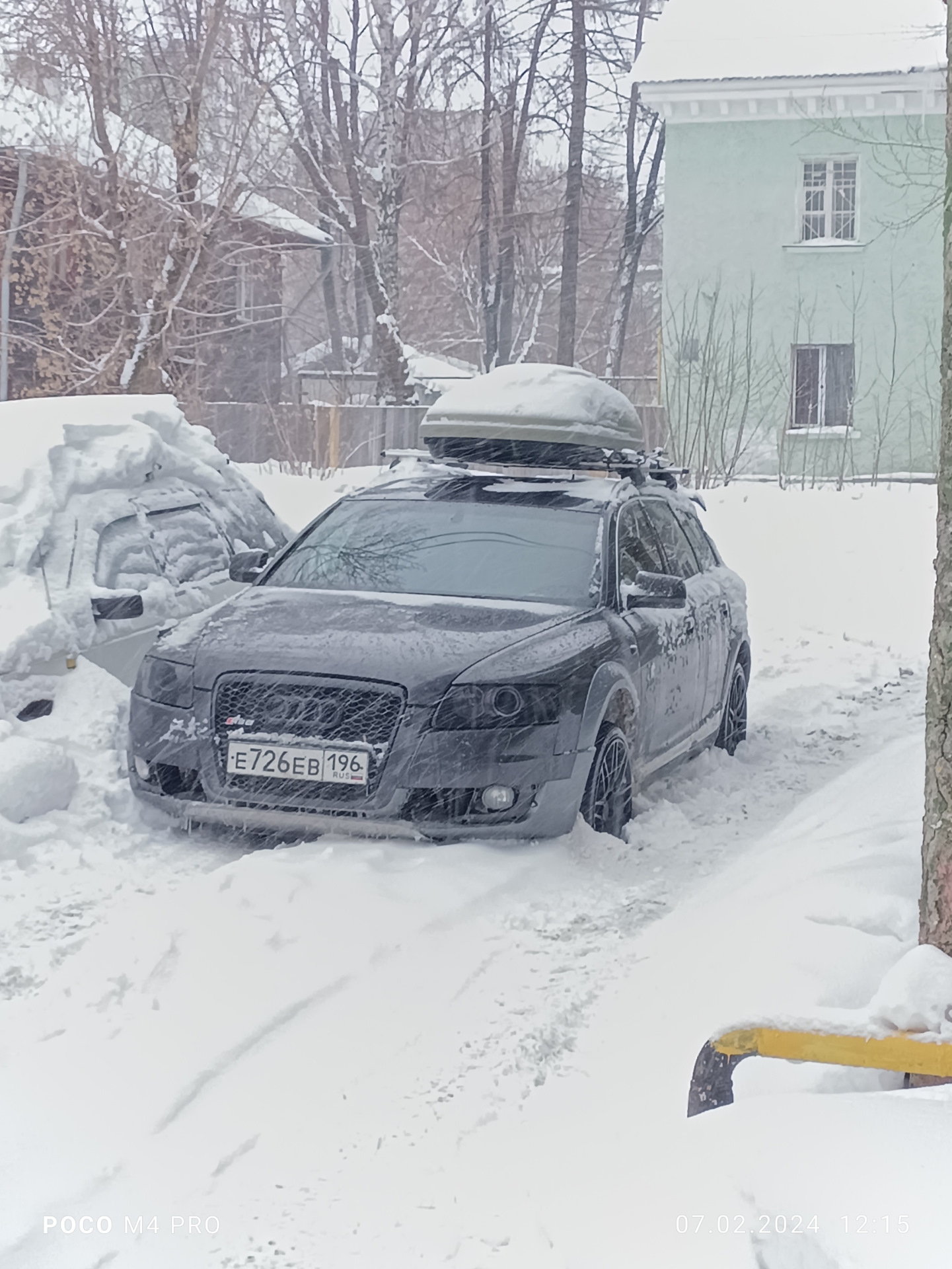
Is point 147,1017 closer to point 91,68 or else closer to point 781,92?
point 91,68

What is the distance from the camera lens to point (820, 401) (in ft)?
82.8

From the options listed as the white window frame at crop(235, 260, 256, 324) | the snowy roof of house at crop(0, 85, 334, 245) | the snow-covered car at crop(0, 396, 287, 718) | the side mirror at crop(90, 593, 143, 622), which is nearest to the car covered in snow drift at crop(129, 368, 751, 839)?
the side mirror at crop(90, 593, 143, 622)

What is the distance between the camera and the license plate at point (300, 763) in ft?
17.7

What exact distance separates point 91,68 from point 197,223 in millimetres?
2558

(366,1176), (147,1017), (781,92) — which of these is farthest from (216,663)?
(781,92)

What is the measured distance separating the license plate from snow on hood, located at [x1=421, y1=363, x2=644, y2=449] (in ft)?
8.18

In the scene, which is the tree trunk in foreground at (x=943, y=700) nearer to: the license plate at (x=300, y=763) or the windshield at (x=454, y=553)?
the license plate at (x=300, y=763)

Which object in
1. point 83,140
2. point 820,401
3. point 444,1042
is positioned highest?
point 83,140

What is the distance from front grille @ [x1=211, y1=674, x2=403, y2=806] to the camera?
5.42 metres

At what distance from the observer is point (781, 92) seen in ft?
81.1

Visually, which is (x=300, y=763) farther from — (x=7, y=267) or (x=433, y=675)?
(x=7, y=267)

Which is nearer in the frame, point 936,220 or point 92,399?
point 92,399

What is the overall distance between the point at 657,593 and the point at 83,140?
15559 millimetres

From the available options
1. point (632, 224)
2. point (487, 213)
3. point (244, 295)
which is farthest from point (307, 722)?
point (632, 224)
